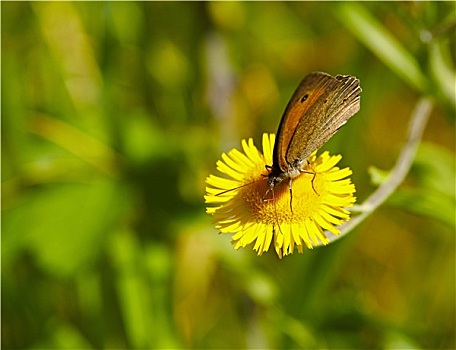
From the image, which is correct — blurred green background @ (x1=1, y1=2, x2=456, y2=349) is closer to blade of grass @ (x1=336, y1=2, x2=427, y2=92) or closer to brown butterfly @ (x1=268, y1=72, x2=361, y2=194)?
blade of grass @ (x1=336, y1=2, x2=427, y2=92)

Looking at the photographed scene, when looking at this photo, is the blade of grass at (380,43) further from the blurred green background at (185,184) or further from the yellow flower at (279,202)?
the yellow flower at (279,202)

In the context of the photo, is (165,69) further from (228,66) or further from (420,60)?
(420,60)

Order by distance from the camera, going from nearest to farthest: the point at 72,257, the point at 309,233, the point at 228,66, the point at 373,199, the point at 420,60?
the point at 309,233, the point at 373,199, the point at 420,60, the point at 72,257, the point at 228,66

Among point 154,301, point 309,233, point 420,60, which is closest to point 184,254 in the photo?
point 154,301

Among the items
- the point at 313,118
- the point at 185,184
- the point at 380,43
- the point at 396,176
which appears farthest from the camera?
the point at 185,184

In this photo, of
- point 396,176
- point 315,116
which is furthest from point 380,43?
point 315,116

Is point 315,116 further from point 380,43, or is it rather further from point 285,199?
point 380,43

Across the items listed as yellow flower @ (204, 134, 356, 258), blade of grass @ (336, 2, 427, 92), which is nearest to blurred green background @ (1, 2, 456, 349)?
blade of grass @ (336, 2, 427, 92)
